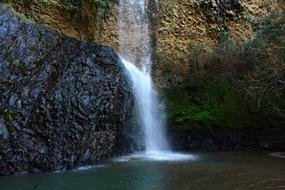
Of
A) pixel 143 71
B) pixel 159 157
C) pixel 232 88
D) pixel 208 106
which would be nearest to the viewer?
pixel 159 157

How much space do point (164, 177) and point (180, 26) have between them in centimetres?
739

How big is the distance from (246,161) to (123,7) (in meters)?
6.55

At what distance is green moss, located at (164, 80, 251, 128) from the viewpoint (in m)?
13.0

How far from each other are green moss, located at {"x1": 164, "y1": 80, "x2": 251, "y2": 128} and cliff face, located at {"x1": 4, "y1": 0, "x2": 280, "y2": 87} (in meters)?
0.48

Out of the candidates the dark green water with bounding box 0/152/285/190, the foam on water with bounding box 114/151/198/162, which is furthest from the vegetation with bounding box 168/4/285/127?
the dark green water with bounding box 0/152/285/190

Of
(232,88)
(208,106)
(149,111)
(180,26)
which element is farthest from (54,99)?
(180,26)

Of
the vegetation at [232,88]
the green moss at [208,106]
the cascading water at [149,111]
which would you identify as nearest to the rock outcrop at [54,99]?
the cascading water at [149,111]

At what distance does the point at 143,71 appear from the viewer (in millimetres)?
13570

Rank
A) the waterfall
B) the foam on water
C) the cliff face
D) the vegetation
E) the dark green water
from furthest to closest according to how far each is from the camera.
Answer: the cliff face
the waterfall
the vegetation
the foam on water
the dark green water

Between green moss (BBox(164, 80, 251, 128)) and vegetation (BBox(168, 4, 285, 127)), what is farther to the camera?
green moss (BBox(164, 80, 251, 128))

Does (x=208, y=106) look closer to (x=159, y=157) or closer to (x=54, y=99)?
(x=159, y=157)

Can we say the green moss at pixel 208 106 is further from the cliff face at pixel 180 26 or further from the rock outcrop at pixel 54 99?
the rock outcrop at pixel 54 99

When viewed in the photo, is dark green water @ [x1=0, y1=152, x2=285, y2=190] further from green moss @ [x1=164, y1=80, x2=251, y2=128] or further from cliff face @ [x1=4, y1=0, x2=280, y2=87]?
cliff face @ [x1=4, y1=0, x2=280, y2=87]

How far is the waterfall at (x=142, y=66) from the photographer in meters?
12.5
